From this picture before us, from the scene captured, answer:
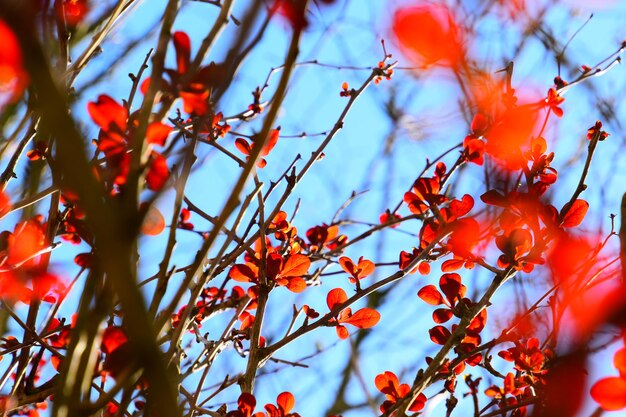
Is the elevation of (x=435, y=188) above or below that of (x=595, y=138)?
above

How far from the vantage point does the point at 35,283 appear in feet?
4.29

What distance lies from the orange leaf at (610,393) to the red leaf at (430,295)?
0.48m

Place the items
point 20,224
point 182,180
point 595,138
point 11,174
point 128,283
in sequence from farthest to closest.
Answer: point 20,224
point 11,174
point 595,138
point 182,180
point 128,283

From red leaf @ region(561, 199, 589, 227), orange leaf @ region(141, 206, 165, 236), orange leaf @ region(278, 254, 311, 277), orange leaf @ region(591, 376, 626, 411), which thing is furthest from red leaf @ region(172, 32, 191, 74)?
red leaf @ region(561, 199, 589, 227)

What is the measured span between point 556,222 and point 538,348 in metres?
0.25

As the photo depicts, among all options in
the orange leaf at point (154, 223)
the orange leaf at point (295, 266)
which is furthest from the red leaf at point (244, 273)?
the orange leaf at point (154, 223)

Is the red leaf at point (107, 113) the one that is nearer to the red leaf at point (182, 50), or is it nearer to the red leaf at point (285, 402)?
the red leaf at point (182, 50)

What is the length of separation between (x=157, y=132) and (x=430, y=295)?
2.31 ft

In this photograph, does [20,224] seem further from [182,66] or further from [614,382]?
[614,382]

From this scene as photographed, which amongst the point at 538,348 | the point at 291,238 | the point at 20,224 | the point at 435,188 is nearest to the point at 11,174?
the point at 20,224

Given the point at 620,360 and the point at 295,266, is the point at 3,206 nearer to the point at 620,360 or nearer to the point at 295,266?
the point at 295,266

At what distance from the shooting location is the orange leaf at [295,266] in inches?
49.6

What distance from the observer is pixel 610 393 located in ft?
2.63

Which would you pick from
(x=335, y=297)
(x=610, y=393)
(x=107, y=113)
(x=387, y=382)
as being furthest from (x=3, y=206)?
(x=610, y=393)
